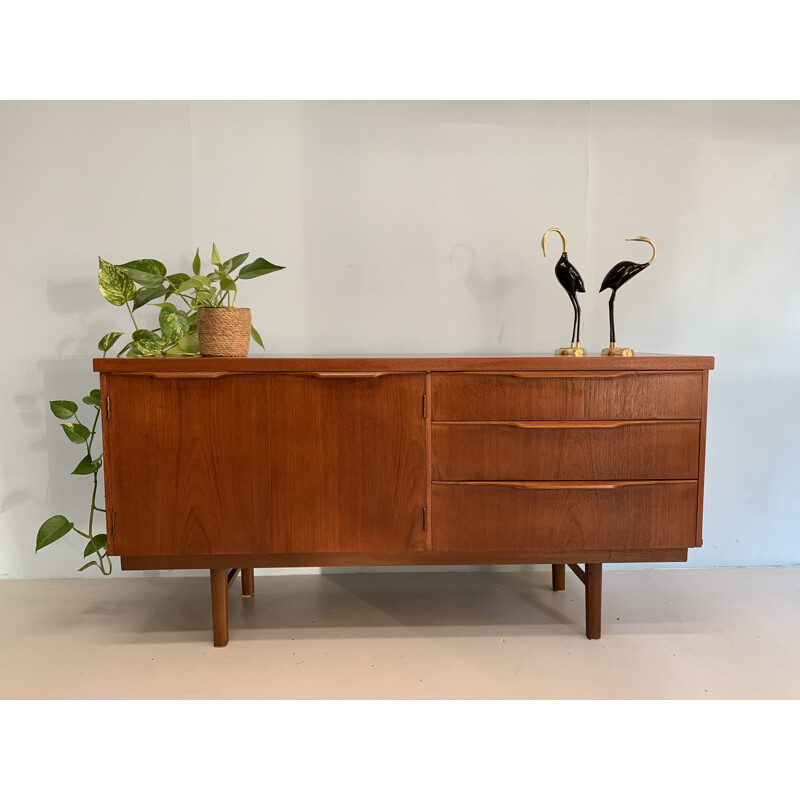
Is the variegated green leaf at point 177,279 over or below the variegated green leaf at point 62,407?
over

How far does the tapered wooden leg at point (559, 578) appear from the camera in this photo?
241cm

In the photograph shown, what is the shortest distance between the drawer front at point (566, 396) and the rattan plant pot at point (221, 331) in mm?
603

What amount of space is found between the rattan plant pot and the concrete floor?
35.6 inches

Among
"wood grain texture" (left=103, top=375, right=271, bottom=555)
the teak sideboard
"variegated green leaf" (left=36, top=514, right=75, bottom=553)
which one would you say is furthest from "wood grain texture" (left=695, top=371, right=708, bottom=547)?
"variegated green leaf" (left=36, top=514, right=75, bottom=553)

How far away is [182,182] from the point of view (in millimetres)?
2494

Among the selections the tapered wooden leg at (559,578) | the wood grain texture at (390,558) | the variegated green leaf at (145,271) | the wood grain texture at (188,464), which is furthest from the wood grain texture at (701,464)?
the variegated green leaf at (145,271)

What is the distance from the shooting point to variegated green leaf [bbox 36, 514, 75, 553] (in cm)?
215

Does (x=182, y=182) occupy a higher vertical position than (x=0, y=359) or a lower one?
higher

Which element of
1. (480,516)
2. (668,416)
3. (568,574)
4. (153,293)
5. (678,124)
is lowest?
(568,574)

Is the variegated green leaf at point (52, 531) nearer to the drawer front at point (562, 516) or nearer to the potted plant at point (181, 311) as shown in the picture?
the potted plant at point (181, 311)

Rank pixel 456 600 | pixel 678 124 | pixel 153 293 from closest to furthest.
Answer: pixel 153 293 → pixel 456 600 → pixel 678 124

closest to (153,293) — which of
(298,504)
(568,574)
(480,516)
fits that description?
(298,504)

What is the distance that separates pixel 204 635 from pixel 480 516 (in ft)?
3.16
